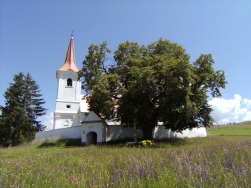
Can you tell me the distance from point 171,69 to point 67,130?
53.5ft

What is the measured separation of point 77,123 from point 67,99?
14.9 ft

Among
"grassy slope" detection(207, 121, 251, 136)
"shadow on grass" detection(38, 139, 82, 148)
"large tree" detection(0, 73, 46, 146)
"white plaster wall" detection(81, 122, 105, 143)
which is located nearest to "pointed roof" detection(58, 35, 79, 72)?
"large tree" detection(0, 73, 46, 146)

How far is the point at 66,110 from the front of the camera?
38.7 metres

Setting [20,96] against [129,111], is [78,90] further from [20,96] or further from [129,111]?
[129,111]

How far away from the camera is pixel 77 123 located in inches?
1518

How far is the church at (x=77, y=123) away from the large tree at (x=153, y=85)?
2463 millimetres

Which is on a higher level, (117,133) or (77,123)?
(77,123)

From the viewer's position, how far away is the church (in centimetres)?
2595

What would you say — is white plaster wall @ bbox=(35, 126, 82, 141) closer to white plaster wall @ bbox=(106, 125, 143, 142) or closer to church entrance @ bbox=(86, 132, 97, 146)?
church entrance @ bbox=(86, 132, 97, 146)

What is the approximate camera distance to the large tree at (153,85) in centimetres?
2083

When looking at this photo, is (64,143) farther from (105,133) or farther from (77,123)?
(77,123)

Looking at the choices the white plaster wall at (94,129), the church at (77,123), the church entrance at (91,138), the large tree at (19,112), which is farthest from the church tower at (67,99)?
the white plaster wall at (94,129)

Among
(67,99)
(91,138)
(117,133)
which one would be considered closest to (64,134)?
(91,138)

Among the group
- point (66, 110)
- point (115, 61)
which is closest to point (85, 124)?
point (115, 61)
